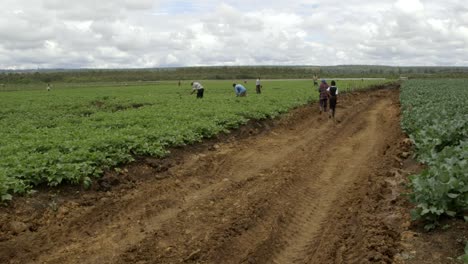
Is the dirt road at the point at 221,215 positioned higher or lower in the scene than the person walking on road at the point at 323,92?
lower

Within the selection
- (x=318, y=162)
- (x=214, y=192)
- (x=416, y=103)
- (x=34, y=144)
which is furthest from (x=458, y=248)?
(x=416, y=103)

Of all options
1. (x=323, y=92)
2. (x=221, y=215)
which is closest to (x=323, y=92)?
(x=323, y=92)

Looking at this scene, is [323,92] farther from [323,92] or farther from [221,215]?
[221,215]

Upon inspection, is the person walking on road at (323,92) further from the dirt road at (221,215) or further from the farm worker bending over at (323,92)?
the dirt road at (221,215)

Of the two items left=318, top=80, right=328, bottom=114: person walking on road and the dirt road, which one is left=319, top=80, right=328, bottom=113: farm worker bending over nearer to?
left=318, top=80, right=328, bottom=114: person walking on road

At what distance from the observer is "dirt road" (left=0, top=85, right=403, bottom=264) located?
6.12 meters

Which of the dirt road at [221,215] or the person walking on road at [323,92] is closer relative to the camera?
the dirt road at [221,215]

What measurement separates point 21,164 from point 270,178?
5.24 m

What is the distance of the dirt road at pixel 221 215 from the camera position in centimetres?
612

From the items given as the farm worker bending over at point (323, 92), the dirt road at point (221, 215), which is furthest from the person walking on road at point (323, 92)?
the dirt road at point (221, 215)

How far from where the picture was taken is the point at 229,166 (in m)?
11.4

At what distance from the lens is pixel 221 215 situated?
24.7 feet

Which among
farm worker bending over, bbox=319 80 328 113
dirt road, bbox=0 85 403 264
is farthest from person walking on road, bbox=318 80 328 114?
dirt road, bbox=0 85 403 264

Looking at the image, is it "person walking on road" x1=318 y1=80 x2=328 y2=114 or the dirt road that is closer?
the dirt road
